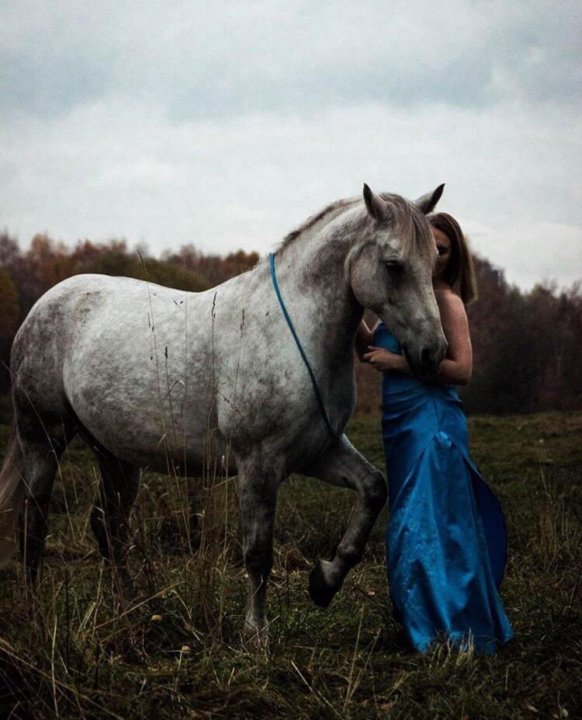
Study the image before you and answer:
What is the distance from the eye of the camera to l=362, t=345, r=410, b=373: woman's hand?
3812 mm

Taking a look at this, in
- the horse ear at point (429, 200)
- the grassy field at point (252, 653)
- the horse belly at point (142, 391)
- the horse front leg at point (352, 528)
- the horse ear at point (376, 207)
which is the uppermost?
the horse ear at point (429, 200)

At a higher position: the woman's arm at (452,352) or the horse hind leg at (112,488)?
the woman's arm at (452,352)

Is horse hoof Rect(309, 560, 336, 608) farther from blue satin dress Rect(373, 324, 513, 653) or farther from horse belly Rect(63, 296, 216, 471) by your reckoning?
horse belly Rect(63, 296, 216, 471)

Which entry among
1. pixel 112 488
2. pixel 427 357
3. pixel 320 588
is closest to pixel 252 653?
pixel 320 588

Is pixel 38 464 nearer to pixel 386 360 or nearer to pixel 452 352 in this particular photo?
pixel 386 360

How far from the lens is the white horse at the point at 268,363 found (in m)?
3.53

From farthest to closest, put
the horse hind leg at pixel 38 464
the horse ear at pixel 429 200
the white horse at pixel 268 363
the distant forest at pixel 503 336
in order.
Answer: the distant forest at pixel 503 336
the horse hind leg at pixel 38 464
the horse ear at pixel 429 200
the white horse at pixel 268 363

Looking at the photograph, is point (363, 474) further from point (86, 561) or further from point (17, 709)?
point (86, 561)

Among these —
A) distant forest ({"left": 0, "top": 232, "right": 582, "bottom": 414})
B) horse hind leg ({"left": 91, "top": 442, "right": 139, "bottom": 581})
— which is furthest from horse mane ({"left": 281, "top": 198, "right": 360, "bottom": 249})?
distant forest ({"left": 0, "top": 232, "right": 582, "bottom": 414})

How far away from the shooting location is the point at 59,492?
8703 mm

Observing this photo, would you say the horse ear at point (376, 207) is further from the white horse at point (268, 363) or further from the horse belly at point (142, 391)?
→ the horse belly at point (142, 391)

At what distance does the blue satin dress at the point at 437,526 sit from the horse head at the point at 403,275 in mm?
434

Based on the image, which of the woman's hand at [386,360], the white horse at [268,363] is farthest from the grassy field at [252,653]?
the woman's hand at [386,360]

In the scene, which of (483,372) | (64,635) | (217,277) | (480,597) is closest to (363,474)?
(480,597)
